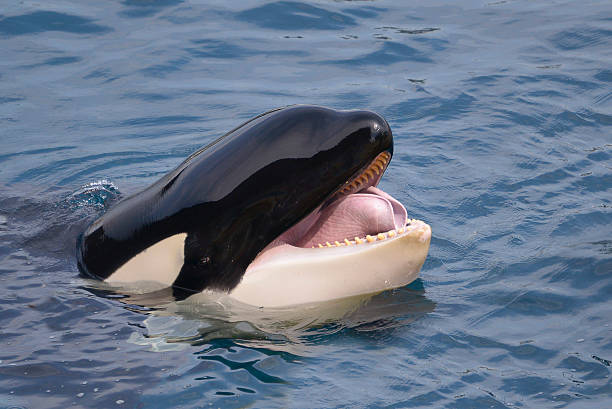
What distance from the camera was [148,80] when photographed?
12617mm

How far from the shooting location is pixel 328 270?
19.3 feet

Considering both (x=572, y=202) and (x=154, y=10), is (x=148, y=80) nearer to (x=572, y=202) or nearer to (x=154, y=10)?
(x=154, y=10)

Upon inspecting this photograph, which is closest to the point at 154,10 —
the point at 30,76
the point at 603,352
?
the point at 30,76

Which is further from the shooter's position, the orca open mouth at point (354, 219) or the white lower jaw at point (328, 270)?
the orca open mouth at point (354, 219)

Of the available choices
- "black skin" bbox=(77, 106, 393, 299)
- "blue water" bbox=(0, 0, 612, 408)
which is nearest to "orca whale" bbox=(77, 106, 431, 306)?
"black skin" bbox=(77, 106, 393, 299)

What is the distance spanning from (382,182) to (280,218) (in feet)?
11.7

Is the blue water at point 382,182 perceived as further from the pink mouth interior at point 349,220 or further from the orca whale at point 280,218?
the pink mouth interior at point 349,220

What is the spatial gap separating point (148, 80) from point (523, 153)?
5450mm

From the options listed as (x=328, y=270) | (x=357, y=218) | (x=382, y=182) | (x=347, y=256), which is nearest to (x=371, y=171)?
(x=357, y=218)

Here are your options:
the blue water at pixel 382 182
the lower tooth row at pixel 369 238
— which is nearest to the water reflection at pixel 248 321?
the blue water at pixel 382 182

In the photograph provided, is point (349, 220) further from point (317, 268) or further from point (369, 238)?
point (317, 268)

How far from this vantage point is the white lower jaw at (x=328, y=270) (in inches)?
230

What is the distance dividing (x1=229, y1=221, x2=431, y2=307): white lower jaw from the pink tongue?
0.16 m

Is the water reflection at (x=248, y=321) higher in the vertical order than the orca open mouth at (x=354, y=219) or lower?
lower
